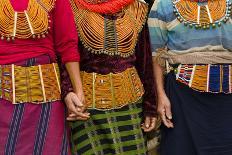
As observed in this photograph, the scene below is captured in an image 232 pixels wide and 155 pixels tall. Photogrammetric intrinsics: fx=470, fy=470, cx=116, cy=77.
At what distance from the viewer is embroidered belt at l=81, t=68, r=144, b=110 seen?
8.04 feet

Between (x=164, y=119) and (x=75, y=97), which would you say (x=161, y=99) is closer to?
(x=164, y=119)

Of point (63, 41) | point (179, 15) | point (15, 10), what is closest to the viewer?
point (15, 10)

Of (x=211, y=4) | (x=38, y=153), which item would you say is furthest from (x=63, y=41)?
(x=211, y=4)

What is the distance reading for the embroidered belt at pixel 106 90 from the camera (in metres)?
Result: 2.45

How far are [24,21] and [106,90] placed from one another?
0.57 meters

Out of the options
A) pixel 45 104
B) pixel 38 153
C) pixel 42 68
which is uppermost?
pixel 42 68

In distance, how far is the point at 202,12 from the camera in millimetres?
2486

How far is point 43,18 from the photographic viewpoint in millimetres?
2213

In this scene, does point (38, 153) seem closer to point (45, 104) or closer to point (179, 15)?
point (45, 104)

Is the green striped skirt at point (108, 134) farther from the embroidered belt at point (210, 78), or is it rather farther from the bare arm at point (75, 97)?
the embroidered belt at point (210, 78)

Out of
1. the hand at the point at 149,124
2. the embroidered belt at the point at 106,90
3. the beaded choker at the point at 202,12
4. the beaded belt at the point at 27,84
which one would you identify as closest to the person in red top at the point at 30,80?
the beaded belt at the point at 27,84

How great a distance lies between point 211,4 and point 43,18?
2.95 feet

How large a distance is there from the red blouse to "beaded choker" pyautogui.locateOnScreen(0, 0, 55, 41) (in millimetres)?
26

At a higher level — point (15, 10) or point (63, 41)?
point (15, 10)
